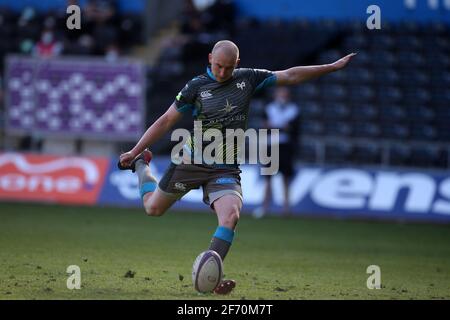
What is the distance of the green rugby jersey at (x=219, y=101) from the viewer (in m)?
9.38

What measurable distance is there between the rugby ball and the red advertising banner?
1238 cm

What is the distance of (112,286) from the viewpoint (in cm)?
908

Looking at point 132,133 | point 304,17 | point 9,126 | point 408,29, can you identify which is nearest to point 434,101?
point 408,29

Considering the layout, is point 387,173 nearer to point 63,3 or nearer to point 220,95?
point 220,95

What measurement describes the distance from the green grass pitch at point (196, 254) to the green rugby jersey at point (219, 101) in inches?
59.8

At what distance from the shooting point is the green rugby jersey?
938cm

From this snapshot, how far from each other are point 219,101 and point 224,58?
0.51 meters

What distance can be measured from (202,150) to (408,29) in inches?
705

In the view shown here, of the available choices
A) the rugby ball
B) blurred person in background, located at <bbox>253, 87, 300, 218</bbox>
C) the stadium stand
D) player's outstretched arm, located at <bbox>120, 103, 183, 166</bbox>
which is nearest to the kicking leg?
player's outstretched arm, located at <bbox>120, 103, 183, 166</bbox>

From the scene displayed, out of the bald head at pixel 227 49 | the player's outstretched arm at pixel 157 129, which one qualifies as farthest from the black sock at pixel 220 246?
the bald head at pixel 227 49

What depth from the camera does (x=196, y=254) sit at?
12.5 metres

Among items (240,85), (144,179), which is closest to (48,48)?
(144,179)

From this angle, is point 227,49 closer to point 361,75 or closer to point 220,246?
point 220,246

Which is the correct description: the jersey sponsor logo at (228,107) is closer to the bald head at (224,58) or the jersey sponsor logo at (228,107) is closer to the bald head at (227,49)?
the bald head at (224,58)
